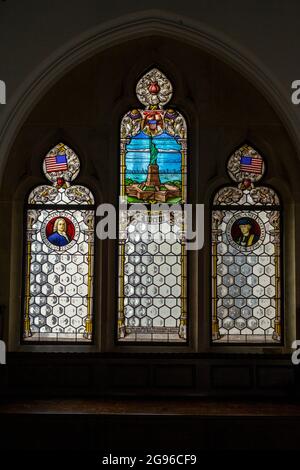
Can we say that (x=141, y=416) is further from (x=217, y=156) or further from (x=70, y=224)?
(x=217, y=156)

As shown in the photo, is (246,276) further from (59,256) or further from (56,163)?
(56,163)

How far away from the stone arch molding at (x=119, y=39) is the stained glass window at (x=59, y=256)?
74 centimetres

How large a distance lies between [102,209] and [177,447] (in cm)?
216

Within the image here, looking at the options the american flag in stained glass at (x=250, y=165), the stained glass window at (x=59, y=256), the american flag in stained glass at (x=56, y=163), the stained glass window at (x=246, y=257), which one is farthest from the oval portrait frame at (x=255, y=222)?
the american flag in stained glass at (x=56, y=163)

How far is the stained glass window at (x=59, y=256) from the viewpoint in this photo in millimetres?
6777

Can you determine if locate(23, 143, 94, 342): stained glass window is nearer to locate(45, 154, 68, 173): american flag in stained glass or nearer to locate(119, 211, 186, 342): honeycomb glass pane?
locate(45, 154, 68, 173): american flag in stained glass

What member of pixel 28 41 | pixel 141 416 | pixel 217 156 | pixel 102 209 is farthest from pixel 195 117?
pixel 141 416

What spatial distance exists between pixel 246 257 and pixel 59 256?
1616 mm

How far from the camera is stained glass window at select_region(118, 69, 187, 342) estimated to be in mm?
6805

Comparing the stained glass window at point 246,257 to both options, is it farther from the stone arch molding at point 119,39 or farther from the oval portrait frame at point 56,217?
the oval portrait frame at point 56,217

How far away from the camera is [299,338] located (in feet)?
21.4

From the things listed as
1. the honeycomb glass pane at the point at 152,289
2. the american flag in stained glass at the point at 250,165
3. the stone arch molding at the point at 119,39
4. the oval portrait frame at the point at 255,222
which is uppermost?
the stone arch molding at the point at 119,39

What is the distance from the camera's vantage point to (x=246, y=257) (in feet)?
22.5
